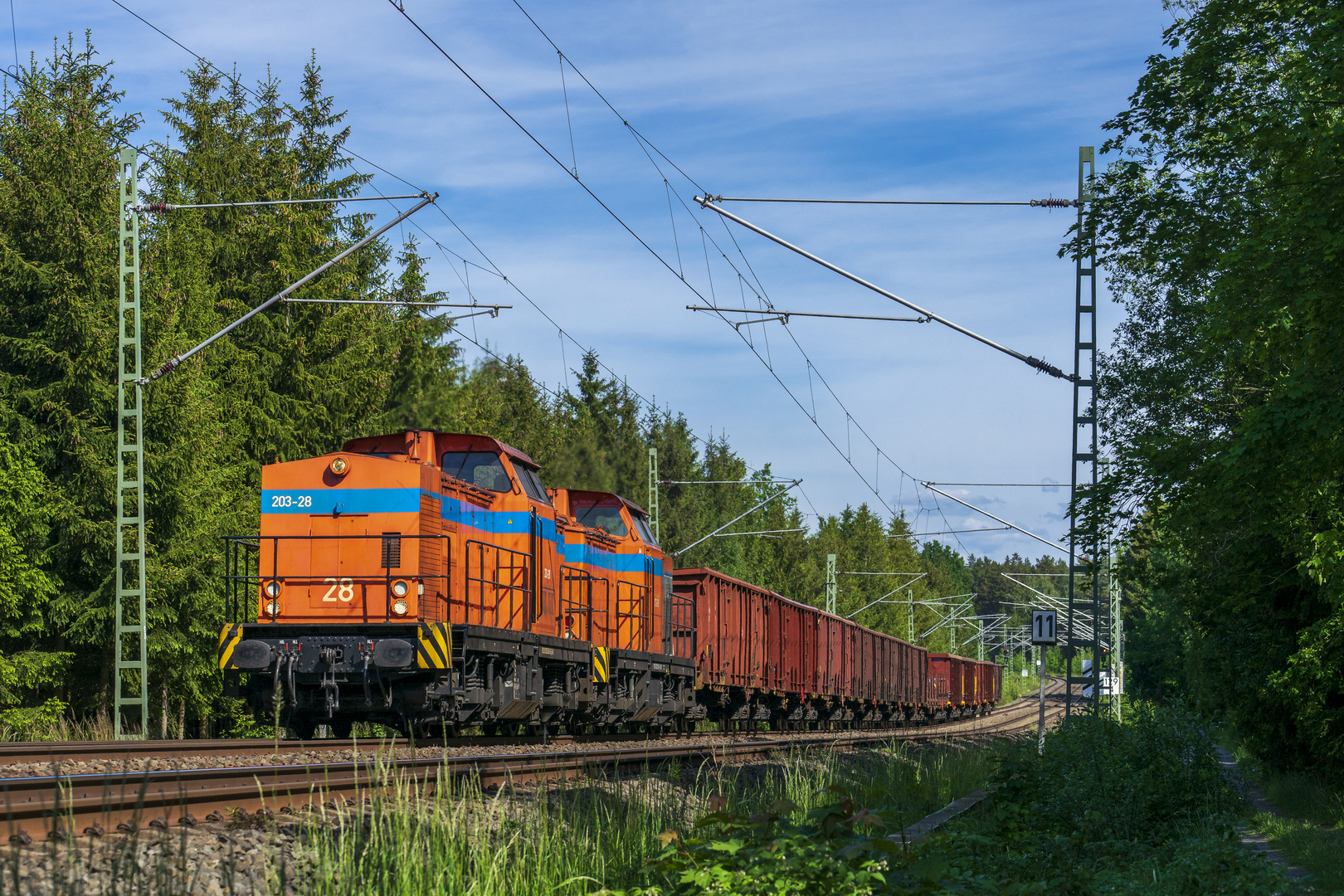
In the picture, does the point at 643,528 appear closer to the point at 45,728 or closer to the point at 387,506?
the point at 387,506

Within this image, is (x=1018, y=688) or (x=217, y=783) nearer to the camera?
(x=217, y=783)

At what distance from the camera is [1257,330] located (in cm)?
1433

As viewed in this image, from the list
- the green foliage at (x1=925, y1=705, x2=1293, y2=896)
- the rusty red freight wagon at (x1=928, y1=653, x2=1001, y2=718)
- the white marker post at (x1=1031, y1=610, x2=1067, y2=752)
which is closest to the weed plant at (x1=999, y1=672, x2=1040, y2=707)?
the rusty red freight wagon at (x1=928, y1=653, x2=1001, y2=718)

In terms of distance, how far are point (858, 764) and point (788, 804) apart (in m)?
10.6

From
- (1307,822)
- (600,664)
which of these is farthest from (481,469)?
(1307,822)

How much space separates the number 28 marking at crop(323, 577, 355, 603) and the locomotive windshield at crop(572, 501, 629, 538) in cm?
696

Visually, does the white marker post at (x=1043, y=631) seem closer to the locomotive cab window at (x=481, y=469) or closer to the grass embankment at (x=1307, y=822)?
the grass embankment at (x=1307, y=822)

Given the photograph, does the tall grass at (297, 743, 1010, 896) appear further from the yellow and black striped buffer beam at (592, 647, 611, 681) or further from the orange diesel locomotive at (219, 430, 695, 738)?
the yellow and black striped buffer beam at (592, 647, 611, 681)

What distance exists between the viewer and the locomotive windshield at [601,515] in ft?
71.4

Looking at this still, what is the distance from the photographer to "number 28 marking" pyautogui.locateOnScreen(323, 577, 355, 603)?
49.7 ft

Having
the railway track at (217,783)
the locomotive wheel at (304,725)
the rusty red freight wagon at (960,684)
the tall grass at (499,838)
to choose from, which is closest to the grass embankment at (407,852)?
the tall grass at (499,838)

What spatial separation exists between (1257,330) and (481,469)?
33.2 ft

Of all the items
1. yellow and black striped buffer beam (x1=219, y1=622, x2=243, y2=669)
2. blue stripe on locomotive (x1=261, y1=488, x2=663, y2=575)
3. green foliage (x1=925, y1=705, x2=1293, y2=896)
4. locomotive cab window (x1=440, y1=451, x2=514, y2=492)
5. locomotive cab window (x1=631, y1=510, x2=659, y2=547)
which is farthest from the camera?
locomotive cab window (x1=631, y1=510, x2=659, y2=547)

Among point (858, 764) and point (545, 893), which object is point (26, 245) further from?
point (545, 893)
